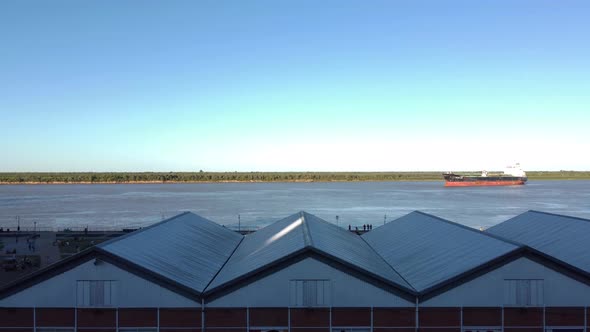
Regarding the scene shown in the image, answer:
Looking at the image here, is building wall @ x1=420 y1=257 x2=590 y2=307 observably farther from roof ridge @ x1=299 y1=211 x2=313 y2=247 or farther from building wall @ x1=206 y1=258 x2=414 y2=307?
roof ridge @ x1=299 y1=211 x2=313 y2=247

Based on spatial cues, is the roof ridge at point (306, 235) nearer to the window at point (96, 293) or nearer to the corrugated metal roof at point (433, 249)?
the corrugated metal roof at point (433, 249)

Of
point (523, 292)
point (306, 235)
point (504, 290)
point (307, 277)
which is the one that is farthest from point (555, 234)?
point (307, 277)

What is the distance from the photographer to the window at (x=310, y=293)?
2027 cm

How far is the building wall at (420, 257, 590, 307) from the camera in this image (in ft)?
65.7

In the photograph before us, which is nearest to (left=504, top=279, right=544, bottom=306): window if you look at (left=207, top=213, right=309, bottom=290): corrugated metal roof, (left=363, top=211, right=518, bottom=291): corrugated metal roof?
(left=363, top=211, right=518, bottom=291): corrugated metal roof

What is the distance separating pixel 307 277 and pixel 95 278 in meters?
9.14

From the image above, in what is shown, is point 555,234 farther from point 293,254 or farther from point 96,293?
point 96,293

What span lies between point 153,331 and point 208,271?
4947 millimetres

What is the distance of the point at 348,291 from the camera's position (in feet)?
66.9

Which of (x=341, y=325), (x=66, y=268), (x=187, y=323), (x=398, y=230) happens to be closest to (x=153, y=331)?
(x=187, y=323)

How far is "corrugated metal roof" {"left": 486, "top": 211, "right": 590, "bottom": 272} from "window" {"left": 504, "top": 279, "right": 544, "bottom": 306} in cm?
443

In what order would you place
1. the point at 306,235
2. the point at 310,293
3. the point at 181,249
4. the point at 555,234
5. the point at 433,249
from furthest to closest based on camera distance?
the point at 555,234
the point at 181,249
the point at 433,249
the point at 306,235
the point at 310,293

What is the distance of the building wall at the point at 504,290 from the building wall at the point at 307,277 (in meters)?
2.00

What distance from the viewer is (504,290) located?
66.1ft
